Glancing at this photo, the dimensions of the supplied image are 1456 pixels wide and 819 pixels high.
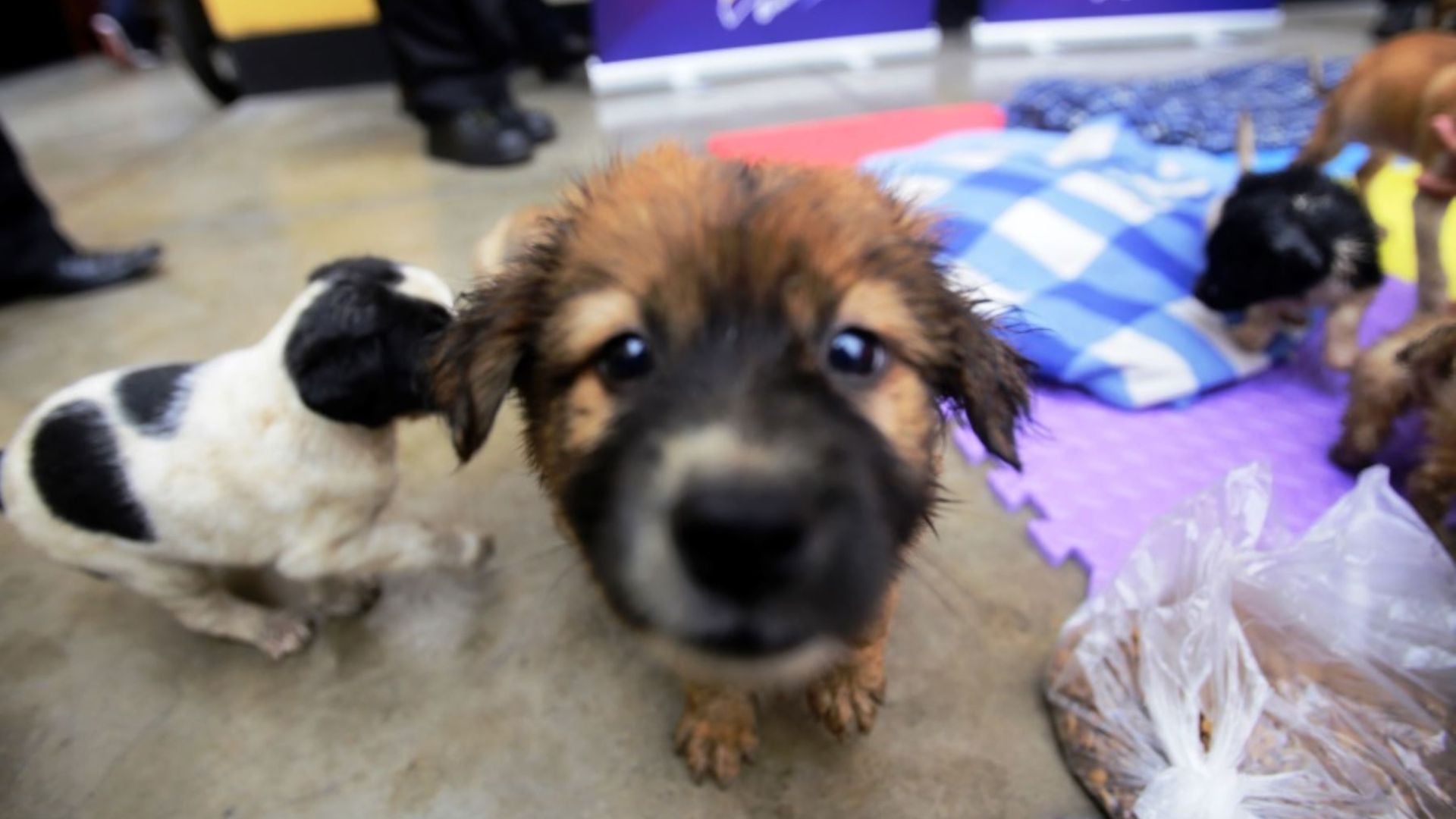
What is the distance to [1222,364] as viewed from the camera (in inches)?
117

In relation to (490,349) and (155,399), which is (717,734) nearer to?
(490,349)

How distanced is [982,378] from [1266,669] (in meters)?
1.00

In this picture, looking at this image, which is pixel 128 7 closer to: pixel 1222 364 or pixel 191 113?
pixel 191 113

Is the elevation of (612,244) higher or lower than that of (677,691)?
higher

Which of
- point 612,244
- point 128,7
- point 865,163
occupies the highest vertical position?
point 128,7

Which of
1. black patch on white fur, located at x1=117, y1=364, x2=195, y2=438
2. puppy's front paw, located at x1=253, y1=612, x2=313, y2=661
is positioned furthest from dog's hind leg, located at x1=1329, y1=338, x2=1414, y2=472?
black patch on white fur, located at x1=117, y1=364, x2=195, y2=438

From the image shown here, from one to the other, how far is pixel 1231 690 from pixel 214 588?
2.55 m

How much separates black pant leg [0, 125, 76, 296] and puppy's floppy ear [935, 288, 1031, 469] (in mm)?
4549

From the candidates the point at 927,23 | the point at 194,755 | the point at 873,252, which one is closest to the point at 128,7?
the point at 927,23

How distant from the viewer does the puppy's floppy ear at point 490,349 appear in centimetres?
154

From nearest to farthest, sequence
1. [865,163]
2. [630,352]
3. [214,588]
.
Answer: [630,352] → [214,588] → [865,163]

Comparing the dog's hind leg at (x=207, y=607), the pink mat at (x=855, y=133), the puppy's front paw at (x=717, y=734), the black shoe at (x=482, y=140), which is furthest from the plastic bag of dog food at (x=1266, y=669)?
the black shoe at (x=482, y=140)

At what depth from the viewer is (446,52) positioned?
17.3ft

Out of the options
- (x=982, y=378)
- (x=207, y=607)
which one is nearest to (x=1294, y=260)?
(x=982, y=378)
